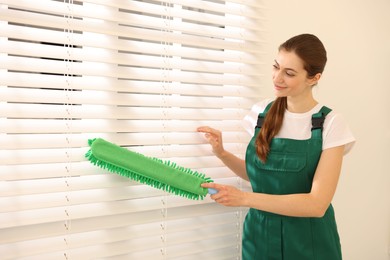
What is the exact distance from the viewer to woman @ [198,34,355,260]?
129cm

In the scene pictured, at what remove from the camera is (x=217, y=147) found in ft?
4.77

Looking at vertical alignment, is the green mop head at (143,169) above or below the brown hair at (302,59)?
below

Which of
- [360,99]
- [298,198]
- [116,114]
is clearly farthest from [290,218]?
[360,99]

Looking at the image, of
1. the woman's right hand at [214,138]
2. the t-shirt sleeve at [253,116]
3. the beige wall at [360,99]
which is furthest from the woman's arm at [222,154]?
the beige wall at [360,99]

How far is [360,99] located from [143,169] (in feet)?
4.39

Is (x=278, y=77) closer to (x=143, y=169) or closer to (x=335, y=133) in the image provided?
(x=335, y=133)

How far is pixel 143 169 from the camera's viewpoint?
118cm

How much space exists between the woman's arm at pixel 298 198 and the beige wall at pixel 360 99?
0.67 metres

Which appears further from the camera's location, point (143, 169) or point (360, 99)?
point (360, 99)

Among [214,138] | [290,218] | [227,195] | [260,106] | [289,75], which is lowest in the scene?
[290,218]

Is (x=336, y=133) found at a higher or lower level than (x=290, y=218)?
higher

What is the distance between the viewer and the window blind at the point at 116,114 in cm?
113

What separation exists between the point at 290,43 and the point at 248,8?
0.32 meters

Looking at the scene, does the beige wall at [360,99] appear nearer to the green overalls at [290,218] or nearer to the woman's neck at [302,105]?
the woman's neck at [302,105]
